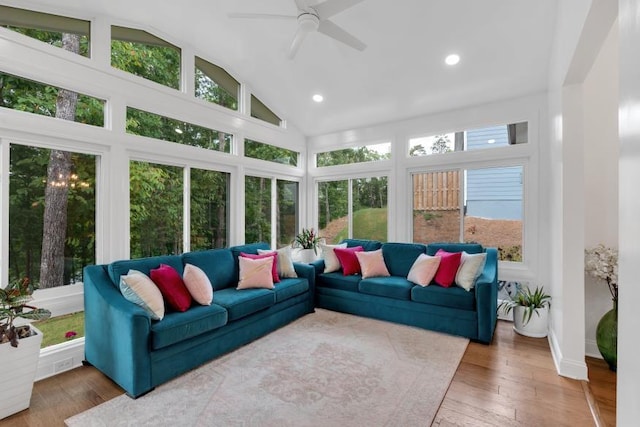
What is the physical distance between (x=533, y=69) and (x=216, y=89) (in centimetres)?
393

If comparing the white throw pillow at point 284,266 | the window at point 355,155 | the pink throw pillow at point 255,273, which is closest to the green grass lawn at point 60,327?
the pink throw pillow at point 255,273

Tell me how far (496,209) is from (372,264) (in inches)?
73.6

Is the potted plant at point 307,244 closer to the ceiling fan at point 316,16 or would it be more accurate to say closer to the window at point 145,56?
the window at point 145,56

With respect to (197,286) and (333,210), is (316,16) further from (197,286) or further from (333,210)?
(333,210)

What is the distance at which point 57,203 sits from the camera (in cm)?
288

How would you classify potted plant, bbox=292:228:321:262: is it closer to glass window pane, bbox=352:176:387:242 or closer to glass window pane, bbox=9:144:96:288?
glass window pane, bbox=352:176:387:242

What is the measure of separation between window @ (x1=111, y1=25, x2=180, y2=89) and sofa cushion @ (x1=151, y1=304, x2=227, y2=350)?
103 inches

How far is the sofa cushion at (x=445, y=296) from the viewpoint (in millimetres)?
3336

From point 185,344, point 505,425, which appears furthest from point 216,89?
point 505,425

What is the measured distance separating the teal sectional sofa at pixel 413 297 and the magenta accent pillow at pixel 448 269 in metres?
0.09

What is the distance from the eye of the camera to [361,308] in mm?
4020

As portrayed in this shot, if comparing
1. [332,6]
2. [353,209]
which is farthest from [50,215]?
[353,209]

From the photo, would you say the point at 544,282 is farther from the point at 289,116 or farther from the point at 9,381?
the point at 9,381

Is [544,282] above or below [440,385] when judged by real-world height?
above
